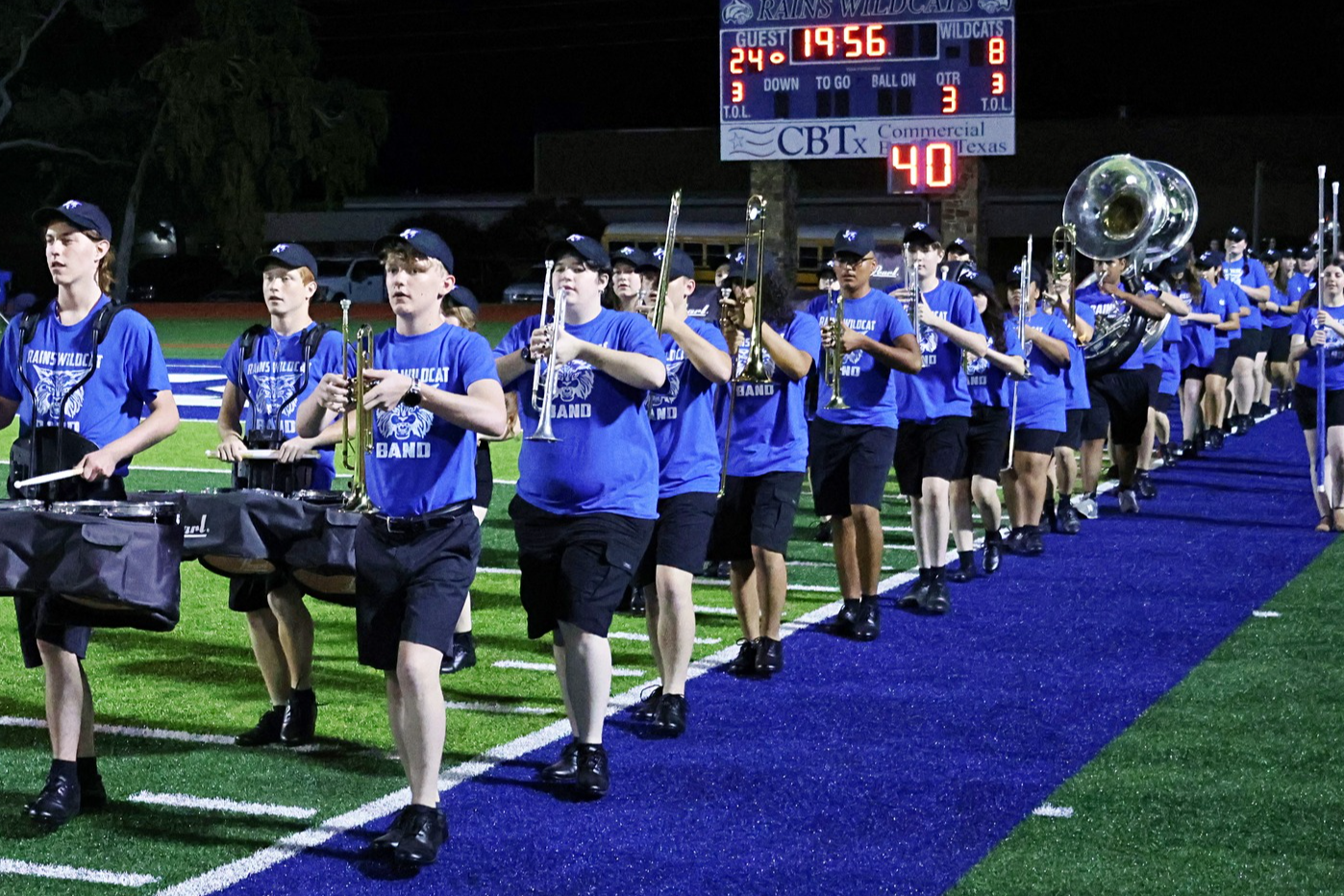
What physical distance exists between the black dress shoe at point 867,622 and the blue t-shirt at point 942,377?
49.6 inches

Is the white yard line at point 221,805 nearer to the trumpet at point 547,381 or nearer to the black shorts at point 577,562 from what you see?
the black shorts at point 577,562

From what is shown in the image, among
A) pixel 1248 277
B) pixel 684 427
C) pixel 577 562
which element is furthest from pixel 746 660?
pixel 1248 277

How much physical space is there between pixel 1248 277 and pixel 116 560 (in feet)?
58.4

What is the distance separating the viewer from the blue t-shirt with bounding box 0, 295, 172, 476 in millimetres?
5906

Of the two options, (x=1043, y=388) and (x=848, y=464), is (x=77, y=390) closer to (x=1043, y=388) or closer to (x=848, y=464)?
(x=848, y=464)

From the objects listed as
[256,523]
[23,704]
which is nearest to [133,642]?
[23,704]

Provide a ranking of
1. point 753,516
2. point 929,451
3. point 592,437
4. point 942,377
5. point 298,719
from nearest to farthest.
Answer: point 592,437, point 298,719, point 753,516, point 929,451, point 942,377

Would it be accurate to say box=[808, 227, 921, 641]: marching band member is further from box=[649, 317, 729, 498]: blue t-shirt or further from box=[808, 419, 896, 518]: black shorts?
box=[649, 317, 729, 498]: blue t-shirt

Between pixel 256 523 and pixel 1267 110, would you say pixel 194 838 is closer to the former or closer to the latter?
pixel 256 523

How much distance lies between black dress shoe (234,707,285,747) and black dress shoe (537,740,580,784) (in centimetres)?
113

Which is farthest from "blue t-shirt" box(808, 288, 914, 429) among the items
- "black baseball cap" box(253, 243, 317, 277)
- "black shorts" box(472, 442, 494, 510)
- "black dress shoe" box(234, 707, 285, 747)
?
"black dress shoe" box(234, 707, 285, 747)

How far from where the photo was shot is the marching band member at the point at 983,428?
10.9m

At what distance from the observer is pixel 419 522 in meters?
5.46

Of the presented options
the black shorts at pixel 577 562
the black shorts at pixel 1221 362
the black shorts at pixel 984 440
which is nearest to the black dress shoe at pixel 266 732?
the black shorts at pixel 577 562
